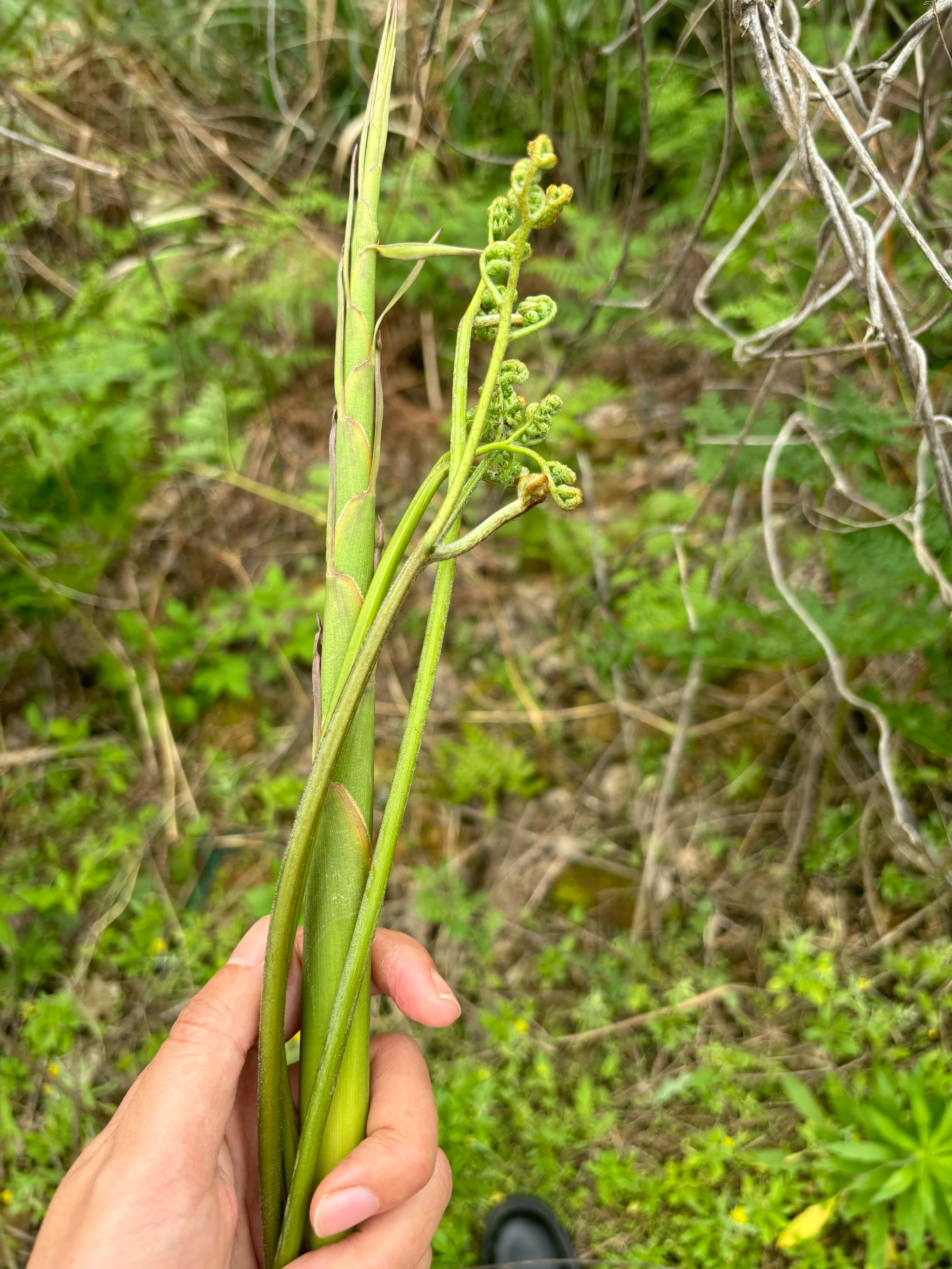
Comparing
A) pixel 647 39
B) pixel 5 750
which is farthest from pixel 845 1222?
pixel 647 39

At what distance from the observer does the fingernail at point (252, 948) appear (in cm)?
128

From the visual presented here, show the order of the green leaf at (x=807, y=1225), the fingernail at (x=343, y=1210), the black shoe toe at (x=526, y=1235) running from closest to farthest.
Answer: the fingernail at (x=343, y=1210) → the green leaf at (x=807, y=1225) → the black shoe toe at (x=526, y=1235)

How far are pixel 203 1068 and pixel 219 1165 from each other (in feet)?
0.86

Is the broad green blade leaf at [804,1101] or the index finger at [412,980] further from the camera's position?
the broad green blade leaf at [804,1101]

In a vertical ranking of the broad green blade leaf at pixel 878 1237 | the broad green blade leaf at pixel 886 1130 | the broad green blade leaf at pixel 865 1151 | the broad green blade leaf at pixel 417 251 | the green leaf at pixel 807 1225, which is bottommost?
the green leaf at pixel 807 1225

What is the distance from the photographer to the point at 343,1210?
96 centimetres

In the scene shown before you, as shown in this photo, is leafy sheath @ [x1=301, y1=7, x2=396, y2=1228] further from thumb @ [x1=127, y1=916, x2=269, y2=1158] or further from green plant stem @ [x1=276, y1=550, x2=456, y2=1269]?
thumb @ [x1=127, y1=916, x2=269, y2=1158]

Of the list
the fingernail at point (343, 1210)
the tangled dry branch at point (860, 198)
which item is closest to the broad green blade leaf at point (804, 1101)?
the tangled dry branch at point (860, 198)

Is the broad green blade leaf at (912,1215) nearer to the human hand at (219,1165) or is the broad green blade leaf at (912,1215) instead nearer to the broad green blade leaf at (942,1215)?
the broad green blade leaf at (942,1215)

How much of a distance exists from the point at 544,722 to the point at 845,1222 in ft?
4.63

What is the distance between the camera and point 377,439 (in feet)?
3.39

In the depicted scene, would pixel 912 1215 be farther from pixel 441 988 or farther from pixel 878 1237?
pixel 441 988

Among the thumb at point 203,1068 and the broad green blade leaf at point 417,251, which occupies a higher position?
the broad green blade leaf at point 417,251

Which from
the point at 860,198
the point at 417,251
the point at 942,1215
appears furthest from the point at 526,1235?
the point at 860,198
